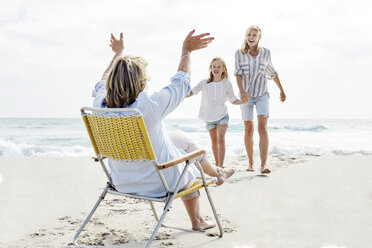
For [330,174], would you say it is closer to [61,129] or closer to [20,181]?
[20,181]

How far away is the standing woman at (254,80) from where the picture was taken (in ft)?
18.7

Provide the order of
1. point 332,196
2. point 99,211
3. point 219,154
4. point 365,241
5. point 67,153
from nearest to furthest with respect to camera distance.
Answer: point 365,241
point 99,211
point 332,196
point 219,154
point 67,153

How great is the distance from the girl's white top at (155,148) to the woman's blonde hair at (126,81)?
0.06 m

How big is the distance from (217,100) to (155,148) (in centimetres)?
319

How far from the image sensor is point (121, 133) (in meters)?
2.58

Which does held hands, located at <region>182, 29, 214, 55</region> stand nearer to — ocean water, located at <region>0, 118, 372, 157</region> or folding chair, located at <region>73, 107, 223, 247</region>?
folding chair, located at <region>73, 107, 223, 247</region>

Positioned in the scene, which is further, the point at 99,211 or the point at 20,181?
the point at 20,181

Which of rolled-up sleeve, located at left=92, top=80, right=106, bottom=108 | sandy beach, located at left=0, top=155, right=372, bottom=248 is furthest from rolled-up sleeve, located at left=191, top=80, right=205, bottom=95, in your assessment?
rolled-up sleeve, located at left=92, top=80, right=106, bottom=108

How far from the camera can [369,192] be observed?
15.2 feet

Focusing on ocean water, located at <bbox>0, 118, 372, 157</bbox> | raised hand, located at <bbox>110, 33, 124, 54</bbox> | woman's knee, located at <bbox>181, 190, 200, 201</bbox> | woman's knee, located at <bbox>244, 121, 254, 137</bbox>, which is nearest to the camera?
woman's knee, located at <bbox>181, 190, 200, 201</bbox>

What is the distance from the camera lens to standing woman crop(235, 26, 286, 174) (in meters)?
5.70

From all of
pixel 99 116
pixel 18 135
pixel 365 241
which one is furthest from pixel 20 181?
pixel 18 135

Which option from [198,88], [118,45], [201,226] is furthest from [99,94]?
[198,88]

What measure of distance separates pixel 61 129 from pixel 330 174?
17251 mm
